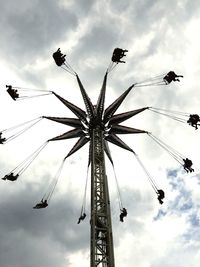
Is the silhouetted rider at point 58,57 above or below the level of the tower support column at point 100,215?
above

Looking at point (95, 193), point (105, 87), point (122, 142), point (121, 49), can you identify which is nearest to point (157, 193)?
point (122, 142)

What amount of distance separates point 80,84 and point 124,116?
464 cm

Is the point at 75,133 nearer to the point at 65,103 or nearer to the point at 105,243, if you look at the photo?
the point at 65,103

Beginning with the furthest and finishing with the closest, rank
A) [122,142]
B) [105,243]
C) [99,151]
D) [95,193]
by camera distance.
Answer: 1. [122,142]
2. [99,151]
3. [95,193]
4. [105,243]

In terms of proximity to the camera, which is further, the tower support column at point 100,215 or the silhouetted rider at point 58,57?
the silhouetted rider at point 58,57

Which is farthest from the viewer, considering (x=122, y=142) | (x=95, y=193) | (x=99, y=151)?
(x=122, y=142)

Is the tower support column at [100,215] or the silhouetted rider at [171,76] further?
the silhouetted rider at [171,76]

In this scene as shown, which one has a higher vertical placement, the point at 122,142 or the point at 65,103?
the point at 65,103

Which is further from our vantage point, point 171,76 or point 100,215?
point 171,76

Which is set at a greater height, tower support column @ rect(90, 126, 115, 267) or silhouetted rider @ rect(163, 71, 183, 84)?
silhouetted rider @ rect(163, 71, 183, 84)

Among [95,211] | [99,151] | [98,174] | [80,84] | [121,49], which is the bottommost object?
[95,211]

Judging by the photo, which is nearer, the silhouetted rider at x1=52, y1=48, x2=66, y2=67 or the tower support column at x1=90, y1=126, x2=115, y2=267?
the tower support column at x1=90, y1=126, x2=115, y2=267

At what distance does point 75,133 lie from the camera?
30.6 meters

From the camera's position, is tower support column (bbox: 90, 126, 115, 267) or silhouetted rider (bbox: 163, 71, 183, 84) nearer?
tower support column (bbox: 90, 126, 115, 267)
